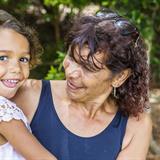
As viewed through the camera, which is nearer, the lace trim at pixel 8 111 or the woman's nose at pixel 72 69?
the lace trim at pixel 8 111

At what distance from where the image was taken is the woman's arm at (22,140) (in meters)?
2.68

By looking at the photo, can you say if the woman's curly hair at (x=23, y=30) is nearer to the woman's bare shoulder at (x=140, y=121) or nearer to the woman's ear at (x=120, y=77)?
the woman's ear at (x=120, y=77)

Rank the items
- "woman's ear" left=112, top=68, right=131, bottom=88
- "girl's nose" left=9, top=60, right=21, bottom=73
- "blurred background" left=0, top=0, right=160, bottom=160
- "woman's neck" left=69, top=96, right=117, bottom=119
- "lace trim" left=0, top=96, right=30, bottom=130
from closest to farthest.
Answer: "lace trim" left=0, top=96, right=30, bottom=130
"girl's nose" left=9, top=60, right=21, bottom=73
"woman's ear" left=112, top=68, right=131, bottom=88
"woman's neck" left=69, top=96, right=117, bottom=119
"blurred background" left=0, top=0, right=160, bottom=160

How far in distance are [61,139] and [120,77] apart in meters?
0.46

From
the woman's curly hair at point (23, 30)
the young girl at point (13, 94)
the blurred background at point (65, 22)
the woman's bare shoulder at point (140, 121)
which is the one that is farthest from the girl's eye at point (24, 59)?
the blurred background at point (65, 22)

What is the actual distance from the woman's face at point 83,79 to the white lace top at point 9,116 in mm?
293

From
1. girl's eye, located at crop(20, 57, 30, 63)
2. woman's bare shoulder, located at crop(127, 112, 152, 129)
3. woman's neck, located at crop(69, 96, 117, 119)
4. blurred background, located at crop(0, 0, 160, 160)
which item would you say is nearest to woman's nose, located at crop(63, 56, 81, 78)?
girl's eye, located at crop(20, 57, 30, 63)

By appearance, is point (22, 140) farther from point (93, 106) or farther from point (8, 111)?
point (93, 106)

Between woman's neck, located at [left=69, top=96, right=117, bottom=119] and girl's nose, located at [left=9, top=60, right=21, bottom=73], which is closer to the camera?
girl's nose, located at [left=9, top=60, right=21, bottom=73]

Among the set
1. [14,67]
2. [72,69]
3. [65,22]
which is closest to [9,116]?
[14,67]

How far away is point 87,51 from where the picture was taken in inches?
110

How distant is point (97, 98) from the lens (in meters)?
3.08

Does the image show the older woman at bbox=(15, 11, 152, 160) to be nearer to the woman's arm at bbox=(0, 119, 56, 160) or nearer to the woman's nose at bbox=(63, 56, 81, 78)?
the woman's nose at bbox=(63, 56, 81, 78)

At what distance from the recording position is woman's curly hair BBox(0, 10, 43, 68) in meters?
2.83
